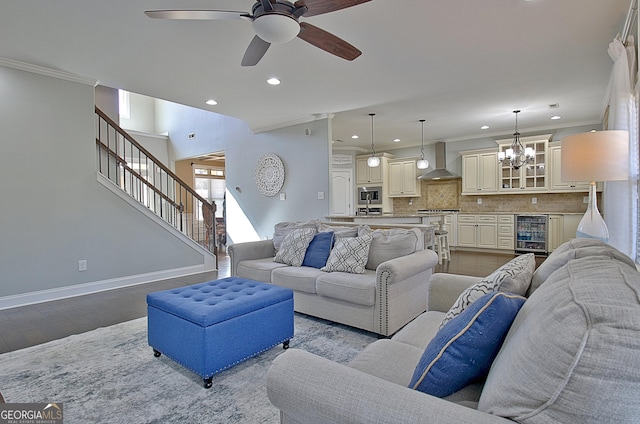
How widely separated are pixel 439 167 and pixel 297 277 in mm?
6262

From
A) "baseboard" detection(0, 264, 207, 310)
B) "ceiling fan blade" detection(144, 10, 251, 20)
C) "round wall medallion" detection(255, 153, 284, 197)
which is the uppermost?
"ceiling fan blade" detection(144, 10, 251, 20)

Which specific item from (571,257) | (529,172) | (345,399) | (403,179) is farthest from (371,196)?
(345,399)

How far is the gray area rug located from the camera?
1.83 metres

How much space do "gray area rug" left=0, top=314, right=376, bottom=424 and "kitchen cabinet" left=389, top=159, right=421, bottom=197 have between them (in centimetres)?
624

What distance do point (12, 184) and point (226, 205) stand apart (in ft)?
12.8

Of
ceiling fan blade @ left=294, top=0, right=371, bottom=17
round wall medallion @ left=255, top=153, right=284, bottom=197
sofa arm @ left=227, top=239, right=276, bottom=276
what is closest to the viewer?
ceiling fan blade @ left=294, top=0, right=371, bottom=17

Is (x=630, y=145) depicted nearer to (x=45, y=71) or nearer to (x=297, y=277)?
(x=297, y=277)

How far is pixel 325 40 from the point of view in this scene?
246 cm

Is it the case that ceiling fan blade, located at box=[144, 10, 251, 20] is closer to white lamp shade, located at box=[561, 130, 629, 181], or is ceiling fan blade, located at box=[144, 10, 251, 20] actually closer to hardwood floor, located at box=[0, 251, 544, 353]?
white lamp shade, located at box=[561, 130, 629, 181]

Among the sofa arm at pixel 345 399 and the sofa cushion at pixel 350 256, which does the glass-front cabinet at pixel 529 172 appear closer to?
the sofa cushion at pixel 350 256

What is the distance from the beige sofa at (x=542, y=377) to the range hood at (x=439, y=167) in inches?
278

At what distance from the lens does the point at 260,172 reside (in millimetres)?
6629

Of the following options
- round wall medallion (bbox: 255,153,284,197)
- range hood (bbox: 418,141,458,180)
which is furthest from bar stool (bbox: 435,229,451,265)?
round wall medallion (bbox: 255,153,284,197)

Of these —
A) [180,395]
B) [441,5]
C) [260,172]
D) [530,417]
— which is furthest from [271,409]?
[260,172]
